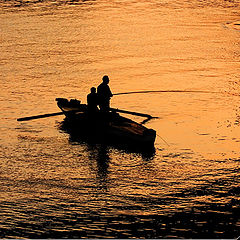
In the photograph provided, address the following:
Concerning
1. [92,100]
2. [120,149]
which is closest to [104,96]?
[92,100]

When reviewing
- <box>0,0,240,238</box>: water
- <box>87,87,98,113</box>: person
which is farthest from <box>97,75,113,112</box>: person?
<box>0,0,240,238</box>: water

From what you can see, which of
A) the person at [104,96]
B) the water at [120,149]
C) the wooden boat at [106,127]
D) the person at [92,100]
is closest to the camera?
the water at [120,149]

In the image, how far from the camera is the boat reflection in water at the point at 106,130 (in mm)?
24156

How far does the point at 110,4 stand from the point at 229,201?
52.5 metres

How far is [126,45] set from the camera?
4728cm

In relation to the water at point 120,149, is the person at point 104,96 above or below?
above

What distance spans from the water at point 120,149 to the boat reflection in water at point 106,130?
428 millimetres

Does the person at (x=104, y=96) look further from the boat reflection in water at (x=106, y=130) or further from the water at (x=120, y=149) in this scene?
the water at (x=120, y=149)

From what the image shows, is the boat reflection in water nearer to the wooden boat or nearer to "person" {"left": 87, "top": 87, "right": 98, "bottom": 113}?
the wooden boat

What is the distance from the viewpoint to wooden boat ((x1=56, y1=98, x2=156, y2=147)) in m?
24.1

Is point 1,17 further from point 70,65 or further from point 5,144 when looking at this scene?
point 5,144

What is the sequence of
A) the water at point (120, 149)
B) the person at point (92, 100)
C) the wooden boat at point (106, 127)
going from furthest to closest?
the person at point (92, 100) < the wooden boat at point (106, 127) < the water at point (120, 149)

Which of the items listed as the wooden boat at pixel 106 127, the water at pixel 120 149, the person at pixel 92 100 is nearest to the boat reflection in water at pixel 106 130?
the wooden boat at pixel 106 127

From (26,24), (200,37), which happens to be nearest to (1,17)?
(26,24)
